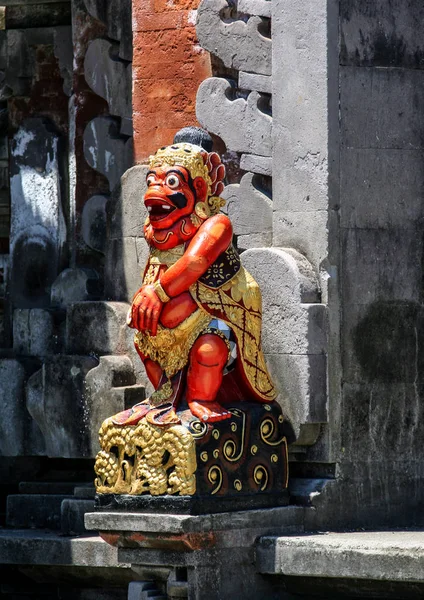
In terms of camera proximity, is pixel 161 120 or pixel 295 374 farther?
pixel 161 120

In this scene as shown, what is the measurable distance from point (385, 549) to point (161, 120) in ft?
10.4

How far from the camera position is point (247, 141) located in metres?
11.6

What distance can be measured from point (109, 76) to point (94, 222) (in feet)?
3.18

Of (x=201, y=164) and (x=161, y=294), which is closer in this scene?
(x=161, y=294)

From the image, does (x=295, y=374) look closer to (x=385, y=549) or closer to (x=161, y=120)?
(x=385, y=549)

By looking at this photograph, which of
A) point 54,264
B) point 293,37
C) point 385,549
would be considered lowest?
point 385,549

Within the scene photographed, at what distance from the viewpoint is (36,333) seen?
517 inches

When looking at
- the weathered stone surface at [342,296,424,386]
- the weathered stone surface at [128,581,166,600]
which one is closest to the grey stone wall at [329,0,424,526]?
the weathered stone surface at [342,296,424,386]

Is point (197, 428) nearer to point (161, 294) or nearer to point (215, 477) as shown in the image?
point (215, 477)

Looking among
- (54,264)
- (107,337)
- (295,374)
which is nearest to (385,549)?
(295,374)

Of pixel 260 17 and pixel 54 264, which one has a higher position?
pixel 260 17

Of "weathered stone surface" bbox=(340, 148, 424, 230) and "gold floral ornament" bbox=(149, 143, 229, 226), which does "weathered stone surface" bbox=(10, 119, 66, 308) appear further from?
"weathered stone surface" bbox=(340, 148, 424, 230)

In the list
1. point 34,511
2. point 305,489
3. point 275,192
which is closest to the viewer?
point 305,489

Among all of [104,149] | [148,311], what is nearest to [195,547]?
[148,311]
